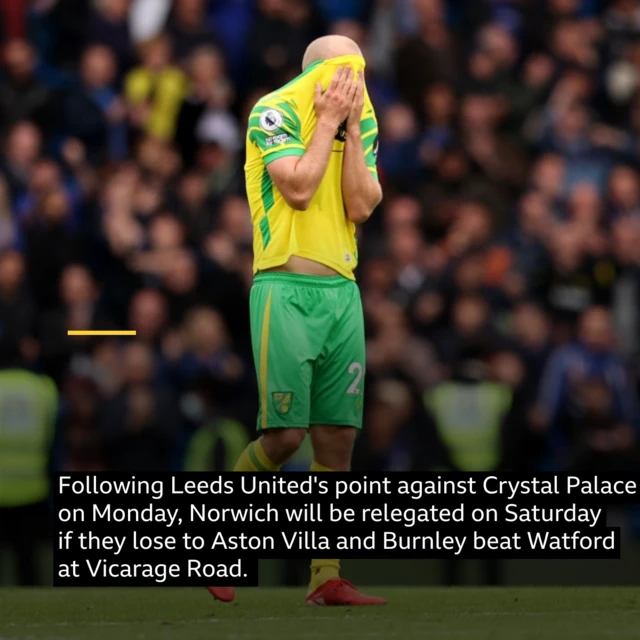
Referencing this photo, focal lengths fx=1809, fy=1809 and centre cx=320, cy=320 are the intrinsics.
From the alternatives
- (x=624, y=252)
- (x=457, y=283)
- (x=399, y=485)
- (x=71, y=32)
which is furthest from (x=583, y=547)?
(x=71, y=32)

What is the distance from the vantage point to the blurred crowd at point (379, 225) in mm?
11117

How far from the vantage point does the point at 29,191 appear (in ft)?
42.4

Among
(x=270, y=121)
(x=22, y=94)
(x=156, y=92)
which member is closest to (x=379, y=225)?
(x=156, y=92)

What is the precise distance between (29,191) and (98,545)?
6.31 m

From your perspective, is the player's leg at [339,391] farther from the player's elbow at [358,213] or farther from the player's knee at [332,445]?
the player's elbow at [358,213]

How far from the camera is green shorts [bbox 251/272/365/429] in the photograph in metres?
7.12

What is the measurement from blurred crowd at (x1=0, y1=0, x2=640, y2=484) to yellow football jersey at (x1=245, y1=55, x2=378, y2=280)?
367 cm

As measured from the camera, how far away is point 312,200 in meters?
7.19

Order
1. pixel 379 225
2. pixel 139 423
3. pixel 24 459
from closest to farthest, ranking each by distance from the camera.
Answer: pixel 24 459
pixel 139 423
pixel 379 225
